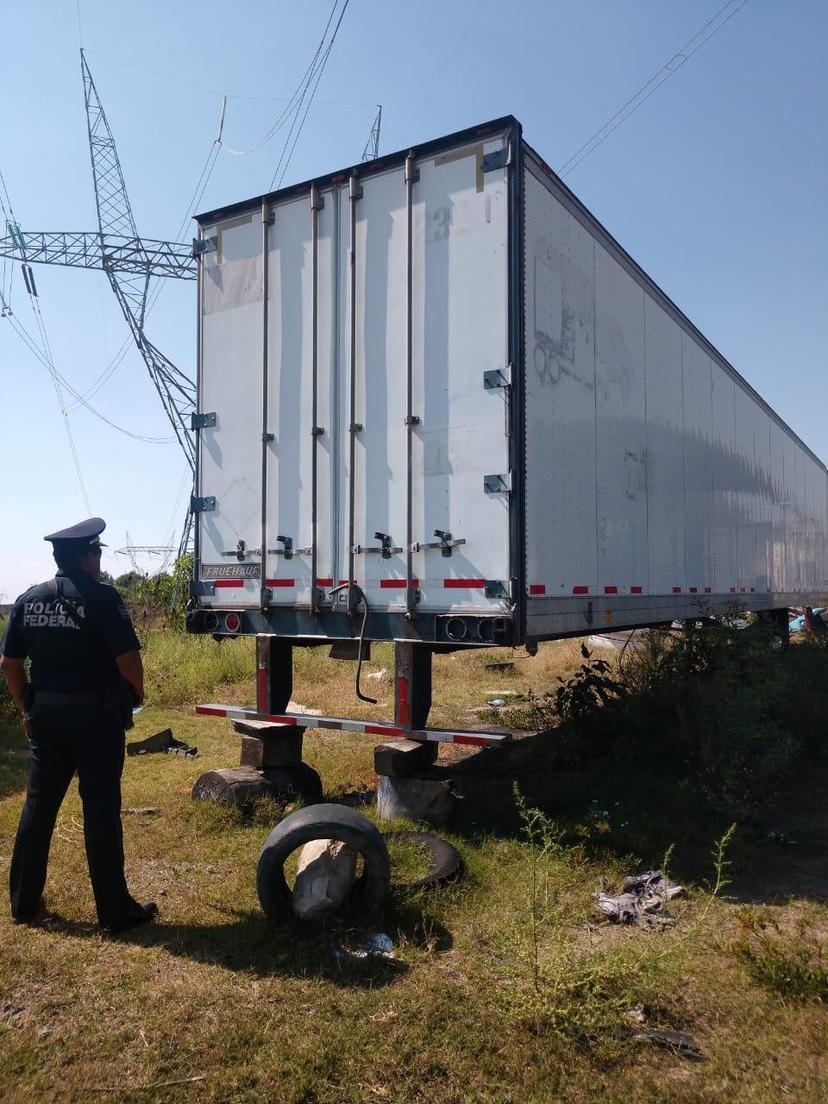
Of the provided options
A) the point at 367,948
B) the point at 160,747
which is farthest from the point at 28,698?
the point at 160,747

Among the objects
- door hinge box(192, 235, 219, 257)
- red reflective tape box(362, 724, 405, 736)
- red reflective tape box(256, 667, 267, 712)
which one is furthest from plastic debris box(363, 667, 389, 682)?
door hinge box(192, 235, 219, 257)

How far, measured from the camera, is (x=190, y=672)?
11727 mm

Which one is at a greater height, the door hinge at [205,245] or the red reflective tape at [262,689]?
the door hinge at [205,245]

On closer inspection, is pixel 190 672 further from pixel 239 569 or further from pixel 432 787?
pixel 432 787

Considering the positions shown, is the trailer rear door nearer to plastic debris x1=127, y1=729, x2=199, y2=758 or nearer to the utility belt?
the utility belt

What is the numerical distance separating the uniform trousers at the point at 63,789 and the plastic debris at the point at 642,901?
2.47 meters

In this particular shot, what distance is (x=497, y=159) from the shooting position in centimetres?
541

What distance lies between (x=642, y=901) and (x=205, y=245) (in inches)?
230

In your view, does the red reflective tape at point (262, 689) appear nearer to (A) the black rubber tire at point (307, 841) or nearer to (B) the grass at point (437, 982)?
(B) the grass at point (437, 982)

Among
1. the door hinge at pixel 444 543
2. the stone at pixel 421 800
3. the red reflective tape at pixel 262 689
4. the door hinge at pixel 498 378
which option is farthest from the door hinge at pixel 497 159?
the stone at pixel 421 800

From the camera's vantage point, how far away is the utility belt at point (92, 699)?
13.7ft

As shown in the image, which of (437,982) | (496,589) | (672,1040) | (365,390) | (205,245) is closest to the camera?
(672,1040)

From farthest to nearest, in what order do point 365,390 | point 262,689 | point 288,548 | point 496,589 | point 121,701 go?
point 262,689 → point 288,548 → point 365,390 → point 496,589 → point 121,701

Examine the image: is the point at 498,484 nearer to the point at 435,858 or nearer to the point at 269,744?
the point at 435,858
